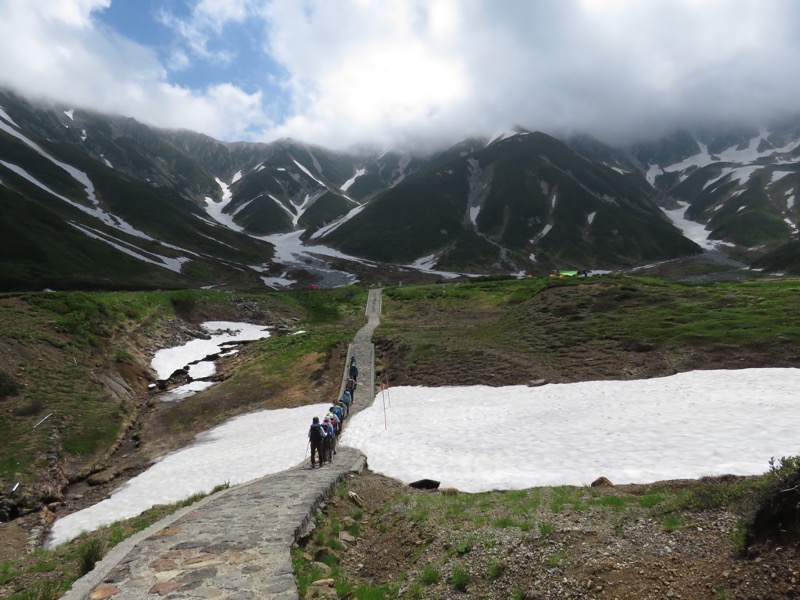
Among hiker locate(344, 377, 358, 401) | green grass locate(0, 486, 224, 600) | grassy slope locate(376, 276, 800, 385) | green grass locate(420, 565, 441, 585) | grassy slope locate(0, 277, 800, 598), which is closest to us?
green grass locate(420, 565, 441, 585)

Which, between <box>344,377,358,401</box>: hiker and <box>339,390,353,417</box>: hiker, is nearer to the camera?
<box>339,390,353,417</box>: hiker

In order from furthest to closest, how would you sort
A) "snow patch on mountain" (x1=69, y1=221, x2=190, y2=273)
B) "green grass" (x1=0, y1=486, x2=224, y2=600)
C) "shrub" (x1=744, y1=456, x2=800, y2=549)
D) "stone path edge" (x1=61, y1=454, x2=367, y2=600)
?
"snow patch on mountain" (x1=69, y1=221, x2=190, y2=273)
"green grass" (x1=0, y1=486, x2=224, y2=600)
"stone path edge" (x1=61, y1=454, x2=367, y2=600)
"shrub" (x1=744, y1=456, x2=800, y2=549)

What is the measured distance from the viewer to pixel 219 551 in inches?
403

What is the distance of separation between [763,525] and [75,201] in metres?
237

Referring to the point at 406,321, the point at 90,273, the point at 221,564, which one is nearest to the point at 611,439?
the point at 221,564

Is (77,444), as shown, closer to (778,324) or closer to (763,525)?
(763,525)

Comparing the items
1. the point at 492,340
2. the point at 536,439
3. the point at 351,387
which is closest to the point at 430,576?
the point at 536,439

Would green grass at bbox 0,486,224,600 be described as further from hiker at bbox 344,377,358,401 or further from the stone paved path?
hiker at bbox 344,377,358,401

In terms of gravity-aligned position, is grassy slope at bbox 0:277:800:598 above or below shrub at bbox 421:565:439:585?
above

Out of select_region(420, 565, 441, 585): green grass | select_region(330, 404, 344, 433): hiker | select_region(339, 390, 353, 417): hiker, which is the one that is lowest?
select_region(420, 565, 441, 585): green grass

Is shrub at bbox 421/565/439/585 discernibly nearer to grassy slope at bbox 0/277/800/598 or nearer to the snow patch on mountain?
grassy slope at bbox 0/277/800/598

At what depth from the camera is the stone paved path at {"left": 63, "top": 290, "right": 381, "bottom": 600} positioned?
28.1 ft

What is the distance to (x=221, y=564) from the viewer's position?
9578 millimetres

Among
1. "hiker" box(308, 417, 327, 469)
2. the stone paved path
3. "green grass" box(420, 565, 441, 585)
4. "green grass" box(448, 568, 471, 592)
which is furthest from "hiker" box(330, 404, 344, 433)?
"green grass" box(448, 568, 471, 592)
